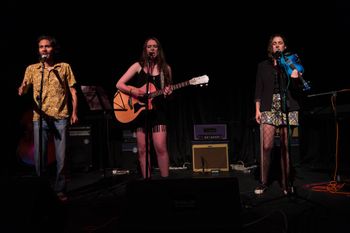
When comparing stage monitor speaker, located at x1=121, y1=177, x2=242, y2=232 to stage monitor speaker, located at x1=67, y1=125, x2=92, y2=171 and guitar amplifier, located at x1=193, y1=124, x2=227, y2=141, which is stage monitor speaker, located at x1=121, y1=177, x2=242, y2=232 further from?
stage monitor speaker, located at x1=67, y1=125, x2=92, y2=171

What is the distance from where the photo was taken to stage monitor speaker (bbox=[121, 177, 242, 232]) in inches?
84.7

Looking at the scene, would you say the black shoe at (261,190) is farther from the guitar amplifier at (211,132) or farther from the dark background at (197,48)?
the dark background at (197,48)

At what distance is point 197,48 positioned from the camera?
25.6 ft

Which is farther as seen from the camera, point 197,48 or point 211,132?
point 197,48

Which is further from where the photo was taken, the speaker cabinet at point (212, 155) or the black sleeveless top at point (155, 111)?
the speaker cabinet at point (212, 155)

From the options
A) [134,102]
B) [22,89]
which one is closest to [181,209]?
[134,102]

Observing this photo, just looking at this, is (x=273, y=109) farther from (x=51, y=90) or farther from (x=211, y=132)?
(x=51, y=90)

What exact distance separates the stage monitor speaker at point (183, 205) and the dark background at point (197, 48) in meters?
4.74

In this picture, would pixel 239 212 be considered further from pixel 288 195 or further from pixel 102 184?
→ pixel 102 184

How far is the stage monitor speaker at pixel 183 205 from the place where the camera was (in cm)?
215

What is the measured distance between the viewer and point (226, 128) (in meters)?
6.80

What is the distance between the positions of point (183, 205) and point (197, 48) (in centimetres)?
596

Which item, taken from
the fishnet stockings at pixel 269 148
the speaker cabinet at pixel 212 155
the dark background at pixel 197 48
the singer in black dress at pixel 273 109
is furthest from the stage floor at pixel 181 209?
the dark background at pixel 197 48

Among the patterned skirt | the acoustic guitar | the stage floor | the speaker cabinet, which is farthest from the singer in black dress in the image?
the speaker cabinet
